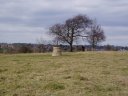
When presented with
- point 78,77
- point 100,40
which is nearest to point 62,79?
point 78,77

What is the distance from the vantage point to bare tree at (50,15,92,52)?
206 ft

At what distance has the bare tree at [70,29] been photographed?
6266cm

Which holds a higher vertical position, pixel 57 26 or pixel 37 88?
pixel 57 26

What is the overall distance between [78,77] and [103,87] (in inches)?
84.2

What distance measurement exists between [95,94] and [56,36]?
54.3 meters

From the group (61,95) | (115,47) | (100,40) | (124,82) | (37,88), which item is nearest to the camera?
(61,95)

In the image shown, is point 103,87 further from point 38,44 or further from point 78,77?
point 38,44

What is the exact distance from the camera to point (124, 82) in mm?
11023

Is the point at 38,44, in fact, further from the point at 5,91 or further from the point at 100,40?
the point at 5,91

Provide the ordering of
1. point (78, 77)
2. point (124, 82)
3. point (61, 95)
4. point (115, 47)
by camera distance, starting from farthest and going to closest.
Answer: point (115, 47) < point (78, 77) < point (124, 82) < point (61, 95)

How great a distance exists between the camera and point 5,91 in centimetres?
926

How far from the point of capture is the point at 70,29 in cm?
6394

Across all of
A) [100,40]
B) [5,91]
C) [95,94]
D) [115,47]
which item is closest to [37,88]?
[5,91]

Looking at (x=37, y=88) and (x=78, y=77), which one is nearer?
(x=37, y=88)
